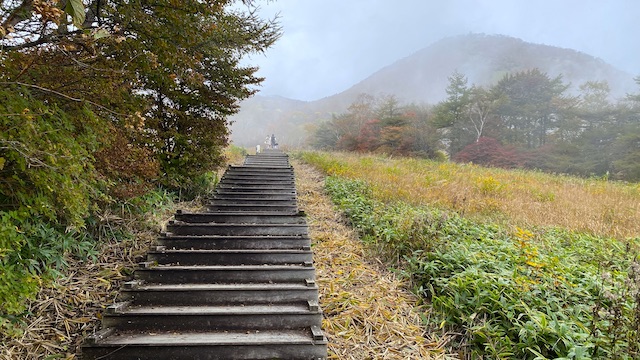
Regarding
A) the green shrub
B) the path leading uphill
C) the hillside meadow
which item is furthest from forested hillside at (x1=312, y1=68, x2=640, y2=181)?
the path leading uphill

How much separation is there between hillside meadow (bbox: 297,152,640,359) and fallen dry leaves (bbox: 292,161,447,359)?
0.59ft

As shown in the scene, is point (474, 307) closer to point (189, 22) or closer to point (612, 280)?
point (612, 280)

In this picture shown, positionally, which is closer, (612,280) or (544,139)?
(612,280)

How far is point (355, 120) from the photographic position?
36.1 metres

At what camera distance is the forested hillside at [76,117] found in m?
2.20

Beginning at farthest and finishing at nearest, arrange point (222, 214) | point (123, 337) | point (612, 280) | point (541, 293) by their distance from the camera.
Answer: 1. point (222, 214)
2. point (612, 280)
3. point (541, 293)
4. point (123, 337)

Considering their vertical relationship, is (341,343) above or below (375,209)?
below

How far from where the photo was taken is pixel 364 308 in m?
3.54

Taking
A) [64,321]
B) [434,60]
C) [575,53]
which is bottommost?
[64,321]

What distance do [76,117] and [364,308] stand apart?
3279 millimetres

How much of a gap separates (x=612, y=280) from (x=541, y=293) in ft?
3.51

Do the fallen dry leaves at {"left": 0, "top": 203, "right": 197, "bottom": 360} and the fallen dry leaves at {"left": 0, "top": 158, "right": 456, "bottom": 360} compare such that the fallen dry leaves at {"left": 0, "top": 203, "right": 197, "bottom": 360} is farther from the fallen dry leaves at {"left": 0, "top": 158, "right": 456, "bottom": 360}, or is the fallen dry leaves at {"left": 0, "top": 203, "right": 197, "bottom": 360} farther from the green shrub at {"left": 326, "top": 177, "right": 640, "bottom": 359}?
the green shrub at {"left": 326, "top": 177, "right": 640, "bottom": 359}

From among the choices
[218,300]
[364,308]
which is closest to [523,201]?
[364,308]

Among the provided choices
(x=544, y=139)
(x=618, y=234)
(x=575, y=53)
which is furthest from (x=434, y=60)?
(x=618, y=234)
